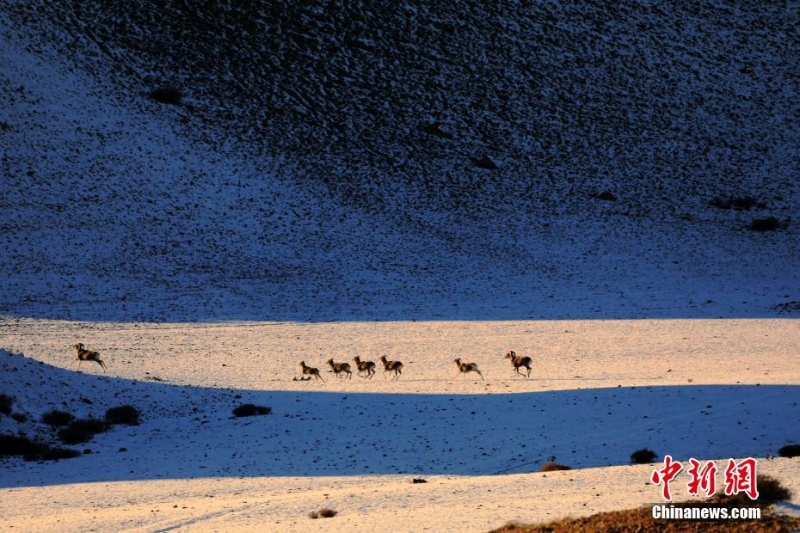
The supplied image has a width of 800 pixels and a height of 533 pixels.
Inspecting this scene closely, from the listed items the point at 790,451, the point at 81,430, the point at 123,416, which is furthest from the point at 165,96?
the point at 790,451

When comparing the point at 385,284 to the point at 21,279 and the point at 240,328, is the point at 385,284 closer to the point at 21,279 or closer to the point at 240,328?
the point at 240,328

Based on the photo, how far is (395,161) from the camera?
63.1 metres

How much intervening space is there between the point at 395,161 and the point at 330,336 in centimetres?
2518

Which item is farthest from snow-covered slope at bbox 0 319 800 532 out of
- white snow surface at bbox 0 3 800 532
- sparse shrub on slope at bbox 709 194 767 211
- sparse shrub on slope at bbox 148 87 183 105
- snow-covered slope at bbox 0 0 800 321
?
sparse shrub on slope at bbox 148 87 183 105

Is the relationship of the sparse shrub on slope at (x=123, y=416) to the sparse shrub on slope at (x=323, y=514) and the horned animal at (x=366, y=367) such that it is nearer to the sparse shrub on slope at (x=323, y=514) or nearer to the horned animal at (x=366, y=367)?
the horned animal at (x=366, y=367)

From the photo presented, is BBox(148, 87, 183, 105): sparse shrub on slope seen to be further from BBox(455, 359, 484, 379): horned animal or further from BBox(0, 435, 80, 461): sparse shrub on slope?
BBox(0, 435, 80, 461): sparse shrub on slope

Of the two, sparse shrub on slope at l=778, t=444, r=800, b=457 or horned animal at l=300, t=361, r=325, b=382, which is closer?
sparse shrub on slope at l=778, t=444, r=800, b=457

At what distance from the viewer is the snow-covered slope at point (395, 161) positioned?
48.5 m

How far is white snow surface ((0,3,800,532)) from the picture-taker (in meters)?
20.5

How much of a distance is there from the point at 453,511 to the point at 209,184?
45.0 meters

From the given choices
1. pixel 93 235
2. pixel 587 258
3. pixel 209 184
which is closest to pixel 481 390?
pixel 587 258

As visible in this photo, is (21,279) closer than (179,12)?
Yes

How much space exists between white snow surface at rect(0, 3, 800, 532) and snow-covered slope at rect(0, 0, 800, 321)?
260 millimetres

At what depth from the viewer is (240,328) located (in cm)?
4109
